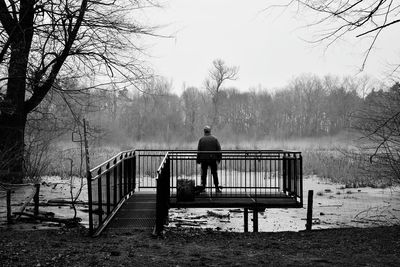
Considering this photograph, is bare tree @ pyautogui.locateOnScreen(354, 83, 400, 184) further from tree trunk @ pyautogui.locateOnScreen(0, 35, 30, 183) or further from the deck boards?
tree trunk @ pyautogui.locateOnScreen(0, 35, 30, 183)

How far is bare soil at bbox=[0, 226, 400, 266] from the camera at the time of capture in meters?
6.67

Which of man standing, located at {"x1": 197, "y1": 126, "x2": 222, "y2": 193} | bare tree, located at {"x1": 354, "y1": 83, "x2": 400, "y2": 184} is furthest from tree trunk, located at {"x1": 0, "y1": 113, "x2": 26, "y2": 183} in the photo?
bare tree, located at {"x1": 354, "y1": 83, "x2": 400, "y2": 184}

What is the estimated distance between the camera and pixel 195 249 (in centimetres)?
776

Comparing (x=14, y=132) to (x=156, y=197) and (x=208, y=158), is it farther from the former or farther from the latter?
(x=156, y=197)

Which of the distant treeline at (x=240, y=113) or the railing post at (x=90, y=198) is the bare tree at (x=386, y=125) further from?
the distant treeline at (x=240, y=113)

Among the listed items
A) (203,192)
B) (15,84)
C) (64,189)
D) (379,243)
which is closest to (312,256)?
(379,243)

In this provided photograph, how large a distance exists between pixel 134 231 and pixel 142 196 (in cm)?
430

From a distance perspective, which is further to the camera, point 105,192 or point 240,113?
point 240,113

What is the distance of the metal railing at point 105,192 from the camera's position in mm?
8359

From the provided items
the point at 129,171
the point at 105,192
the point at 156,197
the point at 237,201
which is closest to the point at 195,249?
the point at 156,197

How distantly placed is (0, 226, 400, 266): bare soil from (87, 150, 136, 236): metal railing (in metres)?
0.36

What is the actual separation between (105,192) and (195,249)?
2396 millimetres

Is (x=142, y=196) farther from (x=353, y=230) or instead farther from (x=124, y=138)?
(x=124, y=138)

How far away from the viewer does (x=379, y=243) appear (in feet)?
28.8
